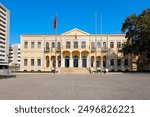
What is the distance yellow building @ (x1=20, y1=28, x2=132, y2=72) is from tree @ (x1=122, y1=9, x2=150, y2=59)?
24.6ft

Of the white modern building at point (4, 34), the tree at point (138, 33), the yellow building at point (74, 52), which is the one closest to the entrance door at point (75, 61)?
the yellow building at point (74, 52)

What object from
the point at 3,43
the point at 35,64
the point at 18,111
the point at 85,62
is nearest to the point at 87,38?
the point at 85,62

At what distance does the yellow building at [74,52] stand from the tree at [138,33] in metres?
7.50

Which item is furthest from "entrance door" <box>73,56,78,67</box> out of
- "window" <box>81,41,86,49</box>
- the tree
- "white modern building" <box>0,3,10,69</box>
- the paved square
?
the paved square

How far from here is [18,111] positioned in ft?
23.3

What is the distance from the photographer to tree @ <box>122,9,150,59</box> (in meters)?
48.6

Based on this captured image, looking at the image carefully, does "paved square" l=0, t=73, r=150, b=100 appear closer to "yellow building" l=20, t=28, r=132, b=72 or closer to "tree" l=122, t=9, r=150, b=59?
"tree" l=122, t=9, r=150, b=59

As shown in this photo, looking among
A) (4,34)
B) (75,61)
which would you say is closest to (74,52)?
(75,61)

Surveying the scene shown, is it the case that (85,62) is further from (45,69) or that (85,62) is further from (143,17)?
(143,17)

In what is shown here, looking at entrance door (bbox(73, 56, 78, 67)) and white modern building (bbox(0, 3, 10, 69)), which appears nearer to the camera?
entrance door (bbox(73, 56, 78, 67))

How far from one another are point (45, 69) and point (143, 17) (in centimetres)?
2537

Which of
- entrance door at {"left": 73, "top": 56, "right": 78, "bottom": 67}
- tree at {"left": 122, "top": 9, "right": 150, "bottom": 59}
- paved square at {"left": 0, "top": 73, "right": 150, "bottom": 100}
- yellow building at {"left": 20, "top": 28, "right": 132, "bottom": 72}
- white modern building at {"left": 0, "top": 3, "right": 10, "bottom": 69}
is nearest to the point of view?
paved square at {"left": 0, "top": 73, "right": 150, "bottom": 100}

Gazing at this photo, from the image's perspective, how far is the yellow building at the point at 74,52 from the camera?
5969 cm

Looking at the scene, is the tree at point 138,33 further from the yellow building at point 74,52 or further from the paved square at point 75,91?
the paved square at point 75,91
